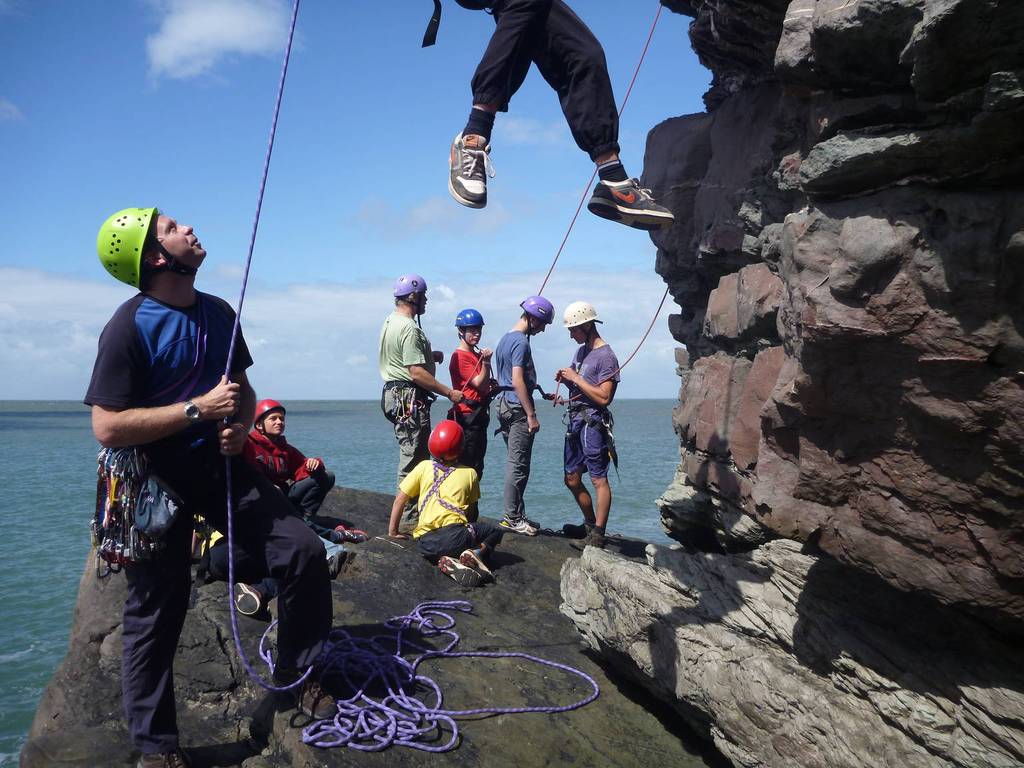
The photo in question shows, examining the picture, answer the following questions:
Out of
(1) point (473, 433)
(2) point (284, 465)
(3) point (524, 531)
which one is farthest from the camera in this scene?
(3) point (524, 531)

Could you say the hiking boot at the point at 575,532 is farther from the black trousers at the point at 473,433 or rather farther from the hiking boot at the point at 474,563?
the hiking boot at the point at 474,563

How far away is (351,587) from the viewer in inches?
252

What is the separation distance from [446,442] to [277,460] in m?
1.57

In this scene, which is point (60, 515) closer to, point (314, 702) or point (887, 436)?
point (314, 702)

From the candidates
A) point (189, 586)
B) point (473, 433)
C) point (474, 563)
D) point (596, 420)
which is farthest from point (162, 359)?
point (596, 420)

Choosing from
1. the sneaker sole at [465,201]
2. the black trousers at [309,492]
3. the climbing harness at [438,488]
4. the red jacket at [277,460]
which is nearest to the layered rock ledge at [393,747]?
the climbing harness at [438,488]

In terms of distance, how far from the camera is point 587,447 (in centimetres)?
850

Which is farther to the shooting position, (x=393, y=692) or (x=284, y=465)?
(x=284, y=465)

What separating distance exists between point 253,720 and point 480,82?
4260 mm

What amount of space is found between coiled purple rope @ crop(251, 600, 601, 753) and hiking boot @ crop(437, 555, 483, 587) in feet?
2.53

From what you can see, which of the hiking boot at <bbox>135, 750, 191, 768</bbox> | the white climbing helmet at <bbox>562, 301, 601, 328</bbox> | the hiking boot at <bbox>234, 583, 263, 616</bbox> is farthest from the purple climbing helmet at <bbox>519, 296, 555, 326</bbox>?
the hiking boot at <bbox>135, 750, 191, 768</bbox>

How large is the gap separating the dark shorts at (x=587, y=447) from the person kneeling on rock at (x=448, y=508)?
151 centimetres

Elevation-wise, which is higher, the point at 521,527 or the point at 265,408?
the point at 265,408

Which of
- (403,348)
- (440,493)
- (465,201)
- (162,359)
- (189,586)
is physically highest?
(465,201)
